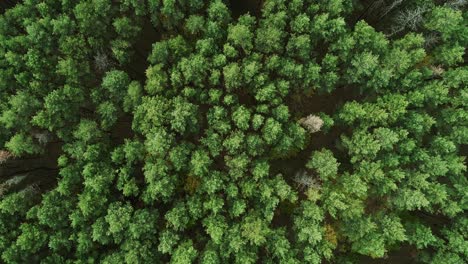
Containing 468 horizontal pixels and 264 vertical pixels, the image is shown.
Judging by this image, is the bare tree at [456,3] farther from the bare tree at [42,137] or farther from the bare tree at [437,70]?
the bare tree at [42,137]

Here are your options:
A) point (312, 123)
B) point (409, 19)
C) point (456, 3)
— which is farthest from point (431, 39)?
point (312, 123)

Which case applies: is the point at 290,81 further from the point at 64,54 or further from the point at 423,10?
the point at 64,54

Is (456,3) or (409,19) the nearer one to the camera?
(456,3)

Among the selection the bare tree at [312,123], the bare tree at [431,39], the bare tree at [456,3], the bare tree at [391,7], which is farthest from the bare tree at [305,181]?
the bare tree at [456,3]

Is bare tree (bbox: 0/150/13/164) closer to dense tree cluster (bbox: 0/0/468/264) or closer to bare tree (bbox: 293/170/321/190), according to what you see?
dense tree cluster (bbox: 0/0/468/264)

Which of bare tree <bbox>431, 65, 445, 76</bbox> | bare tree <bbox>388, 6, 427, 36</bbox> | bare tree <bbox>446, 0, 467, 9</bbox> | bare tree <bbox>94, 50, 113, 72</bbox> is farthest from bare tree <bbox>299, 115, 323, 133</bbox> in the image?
bare tree <bbox>94, 50, 113, 72</bbox>

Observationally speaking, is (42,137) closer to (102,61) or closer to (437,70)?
(102,61)
